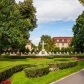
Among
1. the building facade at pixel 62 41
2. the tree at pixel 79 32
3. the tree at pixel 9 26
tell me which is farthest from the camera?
the building facade at pixel 62 41

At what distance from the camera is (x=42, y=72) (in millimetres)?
21031

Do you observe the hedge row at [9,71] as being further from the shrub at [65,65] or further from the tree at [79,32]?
the tree at [79,32]

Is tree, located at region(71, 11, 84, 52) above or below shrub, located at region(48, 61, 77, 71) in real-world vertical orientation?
above

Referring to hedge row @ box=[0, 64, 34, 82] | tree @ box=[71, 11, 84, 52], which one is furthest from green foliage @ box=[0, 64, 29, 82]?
tree @ box=[71, 11, 84, 52]

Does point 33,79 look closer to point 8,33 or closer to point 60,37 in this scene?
point 8,33

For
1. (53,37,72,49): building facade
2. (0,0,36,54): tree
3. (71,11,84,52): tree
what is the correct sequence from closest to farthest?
(0,0,36,54): tree
(71,11,84,52): tree
(53,37,72,49): building facade

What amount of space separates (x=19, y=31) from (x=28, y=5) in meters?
18.2

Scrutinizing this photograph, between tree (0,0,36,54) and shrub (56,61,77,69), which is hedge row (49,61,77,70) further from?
tree (0,0,36,54)

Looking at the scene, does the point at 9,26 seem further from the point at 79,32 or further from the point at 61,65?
the point at 79,32

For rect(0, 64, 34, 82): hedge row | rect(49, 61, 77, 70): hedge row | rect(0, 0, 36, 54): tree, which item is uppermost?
rect(0, 0, 36, 54): tree

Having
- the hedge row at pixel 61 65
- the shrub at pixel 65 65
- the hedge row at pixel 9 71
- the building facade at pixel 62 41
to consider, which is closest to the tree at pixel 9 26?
the hedge row at pixel 9 71

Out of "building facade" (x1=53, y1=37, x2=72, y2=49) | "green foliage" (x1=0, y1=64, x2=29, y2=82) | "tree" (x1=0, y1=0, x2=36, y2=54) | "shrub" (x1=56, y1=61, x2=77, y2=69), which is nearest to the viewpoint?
"green foliage" (x1=0, y1=64, x2=29, y2=82)

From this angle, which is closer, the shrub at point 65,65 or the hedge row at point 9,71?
the hedge row at point 9,71

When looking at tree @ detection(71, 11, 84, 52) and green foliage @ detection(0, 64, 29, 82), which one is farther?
tree @ detection(71, 11, 84, 52)
